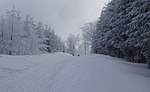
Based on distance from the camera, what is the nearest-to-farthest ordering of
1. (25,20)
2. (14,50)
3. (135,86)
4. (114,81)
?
(135,86)
(114,81)
(14,50)
(25,20)

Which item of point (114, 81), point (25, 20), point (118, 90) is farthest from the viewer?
point (25, 20)

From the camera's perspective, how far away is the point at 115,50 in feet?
92.5

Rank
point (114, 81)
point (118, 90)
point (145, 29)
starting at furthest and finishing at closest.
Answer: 1. point (145, 29)
2. point (114, 81)
3. point (118, 90)

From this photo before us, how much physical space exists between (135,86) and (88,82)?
2.22 m

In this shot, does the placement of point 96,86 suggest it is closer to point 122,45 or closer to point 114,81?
point 114,81

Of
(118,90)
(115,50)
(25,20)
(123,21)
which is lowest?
(118,90)

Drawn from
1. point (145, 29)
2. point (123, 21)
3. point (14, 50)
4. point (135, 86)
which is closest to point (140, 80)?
point (135, 86)

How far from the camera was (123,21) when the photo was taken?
20453mm

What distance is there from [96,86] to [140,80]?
8.22ft

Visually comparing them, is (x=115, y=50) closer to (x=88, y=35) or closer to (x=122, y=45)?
(x=122, y=45)

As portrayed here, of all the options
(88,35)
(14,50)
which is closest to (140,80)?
(14,50)

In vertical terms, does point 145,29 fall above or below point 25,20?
below

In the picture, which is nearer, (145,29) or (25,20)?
(145,29)

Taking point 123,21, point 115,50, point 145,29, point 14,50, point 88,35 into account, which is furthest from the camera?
point 88,35
